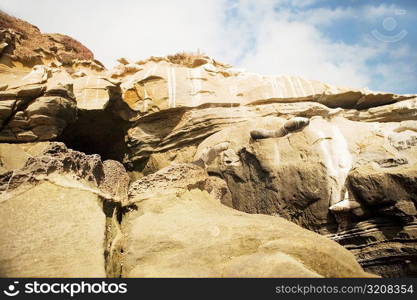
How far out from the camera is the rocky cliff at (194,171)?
24.2 feet

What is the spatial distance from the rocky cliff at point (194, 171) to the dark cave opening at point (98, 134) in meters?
0.07

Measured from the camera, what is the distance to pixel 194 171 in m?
11.2

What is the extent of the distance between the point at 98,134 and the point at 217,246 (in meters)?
12.1

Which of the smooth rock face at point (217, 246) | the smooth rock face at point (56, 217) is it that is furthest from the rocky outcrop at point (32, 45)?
the smooth rock face at point (217, 246)

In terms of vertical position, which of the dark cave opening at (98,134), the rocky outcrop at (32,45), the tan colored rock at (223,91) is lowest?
the dark cave opening at (98,134)

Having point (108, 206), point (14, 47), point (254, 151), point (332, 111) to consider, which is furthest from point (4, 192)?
point (332, 111)

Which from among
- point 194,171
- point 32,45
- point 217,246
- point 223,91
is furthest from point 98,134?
point 217,246

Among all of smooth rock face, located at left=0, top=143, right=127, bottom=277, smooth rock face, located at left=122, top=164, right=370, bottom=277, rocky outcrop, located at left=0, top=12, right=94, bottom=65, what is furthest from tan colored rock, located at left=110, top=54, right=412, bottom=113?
smooth rock face, located at left=122, top=164, right=370, bottom=277

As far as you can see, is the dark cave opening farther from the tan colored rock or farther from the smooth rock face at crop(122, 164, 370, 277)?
the smooth rock face at crop(122, 164, 370, 277)

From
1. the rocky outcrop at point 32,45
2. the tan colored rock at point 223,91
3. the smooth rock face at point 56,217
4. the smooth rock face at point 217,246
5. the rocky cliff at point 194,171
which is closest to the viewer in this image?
the smooth rock face at point 56,217

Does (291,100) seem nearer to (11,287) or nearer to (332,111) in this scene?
(332,111)

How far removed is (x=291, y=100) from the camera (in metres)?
17.9

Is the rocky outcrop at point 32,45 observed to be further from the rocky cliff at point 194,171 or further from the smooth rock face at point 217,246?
the smooth rock face at point 217,246

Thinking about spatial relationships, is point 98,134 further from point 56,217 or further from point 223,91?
point 56,217
